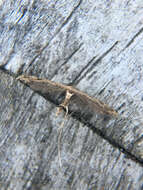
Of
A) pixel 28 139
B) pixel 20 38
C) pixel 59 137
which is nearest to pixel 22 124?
pixel 28 139

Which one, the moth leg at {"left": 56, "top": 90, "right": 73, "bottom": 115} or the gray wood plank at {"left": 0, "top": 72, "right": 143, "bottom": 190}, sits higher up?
the moth leg at {"left": 56, "top": 90, "right": 73, "bottom": 115}

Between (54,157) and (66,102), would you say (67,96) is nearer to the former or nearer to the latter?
(66,102)

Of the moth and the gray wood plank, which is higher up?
the moth

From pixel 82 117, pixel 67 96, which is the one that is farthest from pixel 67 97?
pixel 82 117

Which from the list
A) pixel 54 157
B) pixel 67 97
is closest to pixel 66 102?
pixel 67 97

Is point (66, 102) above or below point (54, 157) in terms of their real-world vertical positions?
above

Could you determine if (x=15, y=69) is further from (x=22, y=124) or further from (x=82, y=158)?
(x=82, y=158)
